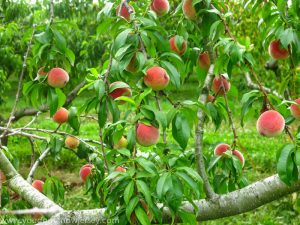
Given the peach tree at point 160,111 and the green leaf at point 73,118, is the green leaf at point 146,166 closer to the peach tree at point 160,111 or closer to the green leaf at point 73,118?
the peach tree at point 160,111

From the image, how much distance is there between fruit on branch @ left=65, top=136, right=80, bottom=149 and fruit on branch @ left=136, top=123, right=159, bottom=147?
0.85 meters

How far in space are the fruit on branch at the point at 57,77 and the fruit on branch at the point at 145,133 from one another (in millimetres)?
429

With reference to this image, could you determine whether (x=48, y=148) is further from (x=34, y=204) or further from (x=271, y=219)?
(x=271, y=219)

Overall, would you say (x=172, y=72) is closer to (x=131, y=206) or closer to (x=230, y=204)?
(x=131, y=206)

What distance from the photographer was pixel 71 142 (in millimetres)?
1854

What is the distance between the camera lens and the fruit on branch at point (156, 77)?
1.03 meters

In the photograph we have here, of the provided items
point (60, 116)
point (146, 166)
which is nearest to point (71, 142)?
point (60, 116)

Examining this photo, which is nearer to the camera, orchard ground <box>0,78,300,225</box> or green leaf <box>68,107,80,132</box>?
green leaf <box>68,107,80,132</box>

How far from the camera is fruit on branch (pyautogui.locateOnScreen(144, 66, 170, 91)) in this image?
1.03 metres

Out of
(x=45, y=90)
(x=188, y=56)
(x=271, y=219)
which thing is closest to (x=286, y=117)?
(x=188, y=56)

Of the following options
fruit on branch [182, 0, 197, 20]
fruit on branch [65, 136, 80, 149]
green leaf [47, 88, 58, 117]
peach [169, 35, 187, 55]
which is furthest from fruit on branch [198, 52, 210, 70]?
fruit on branch [65, 136, 80, 149]

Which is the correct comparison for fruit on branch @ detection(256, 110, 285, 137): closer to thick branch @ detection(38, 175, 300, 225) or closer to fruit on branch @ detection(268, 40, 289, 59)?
thick branch @ detection(38, 175, 300, 225)

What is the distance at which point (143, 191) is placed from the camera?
39.2 inches

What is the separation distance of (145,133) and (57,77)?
462 millimetres
